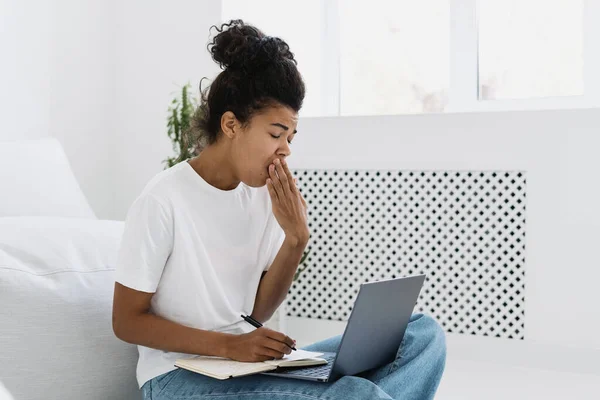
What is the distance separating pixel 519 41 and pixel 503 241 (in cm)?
87

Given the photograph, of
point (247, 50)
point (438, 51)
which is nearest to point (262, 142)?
point (247, 50)

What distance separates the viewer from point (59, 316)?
1.32 meters

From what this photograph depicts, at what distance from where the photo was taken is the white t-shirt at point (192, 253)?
4.31 feet

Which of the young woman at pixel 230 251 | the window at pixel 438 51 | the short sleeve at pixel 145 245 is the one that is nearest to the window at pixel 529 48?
the window at pixel 438 51

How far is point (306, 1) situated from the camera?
132 inches

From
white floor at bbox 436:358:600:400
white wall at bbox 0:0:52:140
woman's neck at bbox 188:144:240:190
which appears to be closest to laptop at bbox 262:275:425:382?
woman's neck at bbox 188:144:240:190

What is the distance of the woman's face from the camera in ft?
4.66

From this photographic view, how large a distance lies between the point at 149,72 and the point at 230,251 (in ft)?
6.43

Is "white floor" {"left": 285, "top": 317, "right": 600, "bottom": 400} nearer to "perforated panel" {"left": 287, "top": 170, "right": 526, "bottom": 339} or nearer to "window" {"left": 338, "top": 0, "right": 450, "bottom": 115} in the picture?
"perforated panel" {"left": 287, "top": 170, "right": 526, "bottom": 339}

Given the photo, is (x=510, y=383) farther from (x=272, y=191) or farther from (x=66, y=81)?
(x=66, y=81)

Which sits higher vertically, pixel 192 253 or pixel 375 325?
pixel 192 253

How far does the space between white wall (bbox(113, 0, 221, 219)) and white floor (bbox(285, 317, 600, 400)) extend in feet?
4.91

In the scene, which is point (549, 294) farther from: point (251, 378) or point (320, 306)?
point (251, 378)

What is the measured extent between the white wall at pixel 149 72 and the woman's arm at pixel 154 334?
6.47ft
